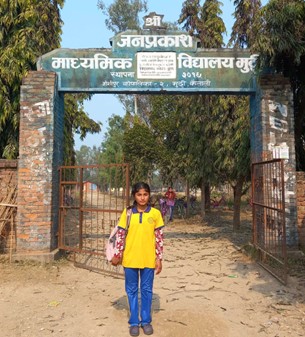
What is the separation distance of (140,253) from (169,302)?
58.5 inches

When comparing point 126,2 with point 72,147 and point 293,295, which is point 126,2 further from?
point 293,295

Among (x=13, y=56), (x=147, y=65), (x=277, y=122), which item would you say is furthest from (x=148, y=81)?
(x=13, y=56)

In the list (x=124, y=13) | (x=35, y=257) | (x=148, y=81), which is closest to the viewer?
(x=35, y=257)

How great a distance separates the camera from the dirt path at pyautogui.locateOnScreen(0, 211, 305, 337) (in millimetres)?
3912

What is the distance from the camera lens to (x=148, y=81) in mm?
7328

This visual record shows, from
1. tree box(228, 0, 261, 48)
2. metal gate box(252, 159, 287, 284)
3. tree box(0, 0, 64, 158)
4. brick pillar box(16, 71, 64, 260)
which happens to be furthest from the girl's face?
tree box(228, 0, 261, 48)

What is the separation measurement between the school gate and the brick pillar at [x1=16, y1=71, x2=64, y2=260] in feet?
0.07

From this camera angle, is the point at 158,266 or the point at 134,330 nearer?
the point at 134,330

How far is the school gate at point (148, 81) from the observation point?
280 inches

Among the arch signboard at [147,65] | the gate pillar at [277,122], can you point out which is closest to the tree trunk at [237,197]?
the gate pillar at [277,122]

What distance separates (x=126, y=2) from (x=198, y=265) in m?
23.4

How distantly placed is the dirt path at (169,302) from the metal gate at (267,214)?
0.40 m

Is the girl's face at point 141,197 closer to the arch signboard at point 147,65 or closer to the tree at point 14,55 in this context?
the arch signboard at point 147,65

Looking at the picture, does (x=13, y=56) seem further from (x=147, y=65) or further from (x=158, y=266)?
(x=158, y=266)
